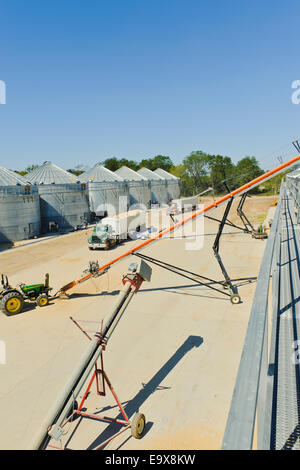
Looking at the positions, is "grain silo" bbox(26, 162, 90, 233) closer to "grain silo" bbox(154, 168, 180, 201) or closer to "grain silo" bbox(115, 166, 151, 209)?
"grain silo" bbox(115, 166, 151, 209)

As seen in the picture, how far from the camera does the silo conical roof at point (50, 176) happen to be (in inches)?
1507

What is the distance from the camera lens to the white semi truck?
26609mm

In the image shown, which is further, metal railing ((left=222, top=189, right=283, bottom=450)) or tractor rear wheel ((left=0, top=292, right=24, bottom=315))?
tractor rear wheel ((left=0, top=292, right=24, bottom=315))

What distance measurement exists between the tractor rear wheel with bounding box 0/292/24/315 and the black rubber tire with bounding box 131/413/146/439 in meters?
9.29

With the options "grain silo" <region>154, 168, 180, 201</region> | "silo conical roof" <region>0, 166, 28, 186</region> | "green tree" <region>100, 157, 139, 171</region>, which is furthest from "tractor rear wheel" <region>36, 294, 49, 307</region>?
"green tree" <region>100, 157, 139, 171</region>

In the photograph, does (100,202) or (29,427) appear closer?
(29,427)

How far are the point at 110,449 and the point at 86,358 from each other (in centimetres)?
217

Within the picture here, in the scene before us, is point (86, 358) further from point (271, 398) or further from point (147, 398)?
point (271, 398)

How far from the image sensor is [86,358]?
6.62m

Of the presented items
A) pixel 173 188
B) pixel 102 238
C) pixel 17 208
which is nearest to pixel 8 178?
pixel 17 208

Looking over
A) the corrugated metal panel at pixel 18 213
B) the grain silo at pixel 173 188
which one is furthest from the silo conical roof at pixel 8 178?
the grain silo at pixel 173 188

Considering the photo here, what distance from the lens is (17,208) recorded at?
101ft

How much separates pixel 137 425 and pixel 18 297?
30.9 feet
